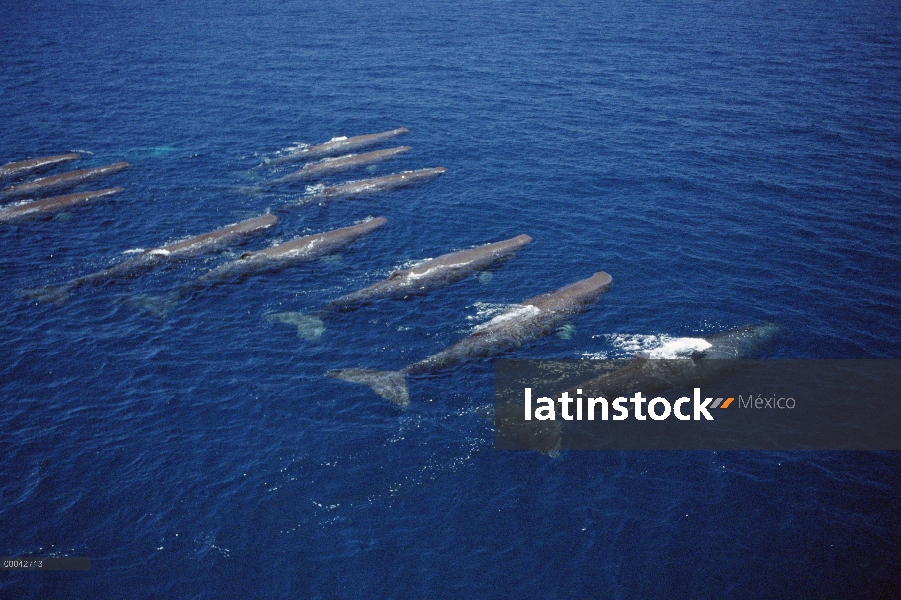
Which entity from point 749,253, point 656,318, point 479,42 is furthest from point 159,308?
point 479,42

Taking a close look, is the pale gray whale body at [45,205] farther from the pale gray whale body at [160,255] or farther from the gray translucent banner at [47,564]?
the gray translucent banner at [47,564]

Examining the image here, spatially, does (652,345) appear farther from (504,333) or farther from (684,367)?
(504,333)

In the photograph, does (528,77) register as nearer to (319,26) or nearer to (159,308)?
(319,26)

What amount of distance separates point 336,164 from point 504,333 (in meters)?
34.3

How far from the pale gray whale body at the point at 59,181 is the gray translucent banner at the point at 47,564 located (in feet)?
149

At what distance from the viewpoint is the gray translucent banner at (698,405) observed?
3756cm

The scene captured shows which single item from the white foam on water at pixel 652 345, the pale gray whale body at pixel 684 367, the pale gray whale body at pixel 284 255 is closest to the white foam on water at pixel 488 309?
the white foam on water at pixel 652 345

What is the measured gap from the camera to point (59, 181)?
68000 mm

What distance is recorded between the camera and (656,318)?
Answer: 4669 centimetres

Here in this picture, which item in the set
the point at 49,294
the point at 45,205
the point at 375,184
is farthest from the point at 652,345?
the point at 45,205

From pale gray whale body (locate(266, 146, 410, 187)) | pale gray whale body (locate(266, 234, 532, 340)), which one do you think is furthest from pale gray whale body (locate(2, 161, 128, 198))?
pale gray whale body (locate(266, 234, 532, 340))

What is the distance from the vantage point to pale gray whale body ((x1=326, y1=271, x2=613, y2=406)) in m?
41.2

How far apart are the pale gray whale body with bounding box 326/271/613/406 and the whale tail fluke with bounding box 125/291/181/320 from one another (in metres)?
14.5

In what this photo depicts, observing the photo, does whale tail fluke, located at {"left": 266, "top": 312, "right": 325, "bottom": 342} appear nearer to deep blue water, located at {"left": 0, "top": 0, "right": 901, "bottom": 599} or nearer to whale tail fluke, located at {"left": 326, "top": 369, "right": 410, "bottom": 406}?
deep blue water, located at {"left": 0, "top": 0, "right": 901, "bottom": 599}
